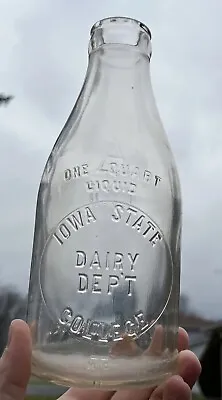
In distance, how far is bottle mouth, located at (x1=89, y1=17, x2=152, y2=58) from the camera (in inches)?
17.9

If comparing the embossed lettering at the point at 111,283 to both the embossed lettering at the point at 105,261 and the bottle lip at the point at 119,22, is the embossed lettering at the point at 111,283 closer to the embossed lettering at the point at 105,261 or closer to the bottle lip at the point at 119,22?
the embossed lettering at the point at 105,261

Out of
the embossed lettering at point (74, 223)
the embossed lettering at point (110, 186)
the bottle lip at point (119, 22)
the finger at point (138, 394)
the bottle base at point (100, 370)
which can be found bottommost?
the finger at point (138, 394)

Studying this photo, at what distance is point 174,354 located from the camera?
0.43 metres

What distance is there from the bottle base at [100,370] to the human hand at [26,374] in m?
0.01

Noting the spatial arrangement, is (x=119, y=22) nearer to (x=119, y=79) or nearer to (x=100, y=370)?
(x=119, y=79)

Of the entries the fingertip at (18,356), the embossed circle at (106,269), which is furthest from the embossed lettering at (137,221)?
the fingertip at (18,356)

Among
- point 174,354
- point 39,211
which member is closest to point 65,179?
point 39,211

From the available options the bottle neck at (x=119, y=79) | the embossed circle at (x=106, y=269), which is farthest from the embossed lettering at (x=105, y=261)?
the bottle neck at (x=119, y=79)

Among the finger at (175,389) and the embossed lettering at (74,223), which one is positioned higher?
the embossed lettering at (74,223)

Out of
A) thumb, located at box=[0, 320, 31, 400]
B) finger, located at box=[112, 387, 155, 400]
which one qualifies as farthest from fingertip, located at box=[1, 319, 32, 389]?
finger, located at box=[112, 387, 155, 400]

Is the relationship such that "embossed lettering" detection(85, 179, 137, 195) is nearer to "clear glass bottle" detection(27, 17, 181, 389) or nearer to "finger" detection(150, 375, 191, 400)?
"clear glass bottle" detection(27, 17, 181, 389)

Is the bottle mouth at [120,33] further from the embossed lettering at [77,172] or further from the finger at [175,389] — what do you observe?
the finger at [175,389]

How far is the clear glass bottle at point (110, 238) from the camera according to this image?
409 millimetres

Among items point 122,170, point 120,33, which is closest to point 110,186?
point 122,170
